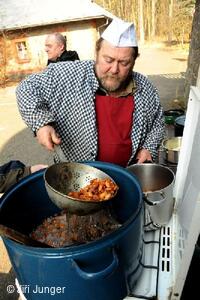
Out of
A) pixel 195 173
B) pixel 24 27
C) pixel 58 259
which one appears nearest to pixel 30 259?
pixel 58 259

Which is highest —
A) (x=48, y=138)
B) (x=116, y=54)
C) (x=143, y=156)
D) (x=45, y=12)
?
(x=116, y=54)

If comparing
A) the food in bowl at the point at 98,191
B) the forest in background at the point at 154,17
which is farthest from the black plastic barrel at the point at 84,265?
the forest in background at the point at 154,17

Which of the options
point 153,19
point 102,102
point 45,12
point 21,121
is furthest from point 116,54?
point 153,19

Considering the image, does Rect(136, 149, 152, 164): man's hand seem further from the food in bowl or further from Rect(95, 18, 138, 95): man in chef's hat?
the food in bowl

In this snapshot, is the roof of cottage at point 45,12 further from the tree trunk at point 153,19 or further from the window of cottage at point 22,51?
the tree trunk at point 153,19

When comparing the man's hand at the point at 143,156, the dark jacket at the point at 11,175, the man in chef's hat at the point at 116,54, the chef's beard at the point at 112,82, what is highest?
the man in chef's hat at the point at 116,54

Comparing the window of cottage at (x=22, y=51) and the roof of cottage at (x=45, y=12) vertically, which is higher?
the roof of cottage at (x=45, y=12)

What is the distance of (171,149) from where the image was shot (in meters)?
2.58

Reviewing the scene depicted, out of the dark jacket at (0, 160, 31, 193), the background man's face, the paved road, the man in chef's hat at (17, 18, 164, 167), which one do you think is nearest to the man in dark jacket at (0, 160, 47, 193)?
the dark jacket at (0, 160, 31, 193)

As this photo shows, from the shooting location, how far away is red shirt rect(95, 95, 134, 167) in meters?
1.98

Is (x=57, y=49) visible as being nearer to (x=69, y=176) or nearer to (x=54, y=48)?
(x=54, y=48)

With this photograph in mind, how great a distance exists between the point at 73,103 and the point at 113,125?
29 centimetres

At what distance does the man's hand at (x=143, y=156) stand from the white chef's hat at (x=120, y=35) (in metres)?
0.67

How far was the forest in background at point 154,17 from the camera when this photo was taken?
1891cm
